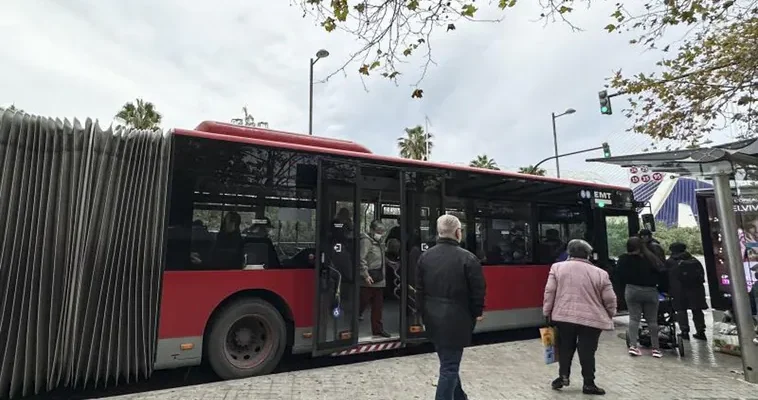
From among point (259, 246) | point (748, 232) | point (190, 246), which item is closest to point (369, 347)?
point (259, 246)

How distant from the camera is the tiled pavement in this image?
470 cm

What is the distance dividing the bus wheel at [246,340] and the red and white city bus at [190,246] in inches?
0.7

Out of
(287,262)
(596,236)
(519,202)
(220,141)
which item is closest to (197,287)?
(287,262)

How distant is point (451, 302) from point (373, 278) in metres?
2.85

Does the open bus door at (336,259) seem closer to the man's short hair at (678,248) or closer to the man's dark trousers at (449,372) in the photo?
the man's dark trousers at (449,372)

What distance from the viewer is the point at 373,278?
656 cm

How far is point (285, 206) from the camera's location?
5.91 m

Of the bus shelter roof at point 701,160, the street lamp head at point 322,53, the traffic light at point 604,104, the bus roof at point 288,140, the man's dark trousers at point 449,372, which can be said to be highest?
the street lamp head at point 322,53

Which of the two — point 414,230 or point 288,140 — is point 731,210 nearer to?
point 414,230

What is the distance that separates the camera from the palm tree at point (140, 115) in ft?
93.9

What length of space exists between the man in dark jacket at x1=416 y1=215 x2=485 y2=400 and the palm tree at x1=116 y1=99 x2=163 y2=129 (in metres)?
29.2

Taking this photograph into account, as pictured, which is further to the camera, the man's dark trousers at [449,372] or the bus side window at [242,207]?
the bus side window at [242,207]

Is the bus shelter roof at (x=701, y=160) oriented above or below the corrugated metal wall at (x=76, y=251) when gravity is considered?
above

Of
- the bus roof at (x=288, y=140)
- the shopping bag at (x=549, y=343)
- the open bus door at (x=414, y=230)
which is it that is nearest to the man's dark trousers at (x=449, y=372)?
the shopping bag at (x=549, y=343)
